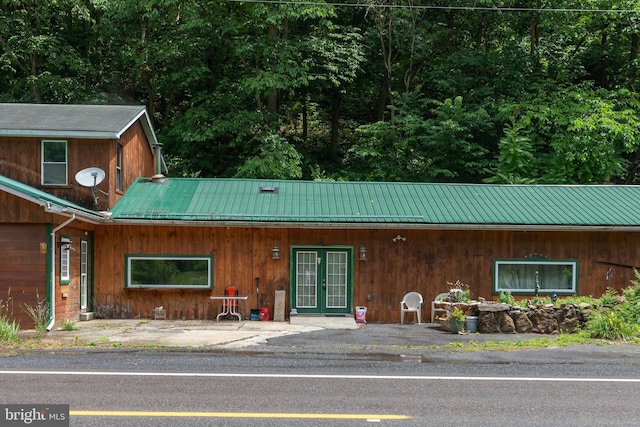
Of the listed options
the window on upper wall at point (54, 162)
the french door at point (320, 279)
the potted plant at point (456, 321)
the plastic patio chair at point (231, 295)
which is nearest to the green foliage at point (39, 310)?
the window on upper wall at point (54, 162)

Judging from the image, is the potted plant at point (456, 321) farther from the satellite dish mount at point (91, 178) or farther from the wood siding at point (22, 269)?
the satellite dish mount at point (91, 178)

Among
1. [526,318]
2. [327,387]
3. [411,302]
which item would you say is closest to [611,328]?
[526,318]

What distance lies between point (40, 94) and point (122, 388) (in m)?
24.0

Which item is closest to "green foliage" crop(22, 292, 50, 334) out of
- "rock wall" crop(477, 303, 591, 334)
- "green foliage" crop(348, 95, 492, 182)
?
"rock wall" crop(477, 303, 591, 334)

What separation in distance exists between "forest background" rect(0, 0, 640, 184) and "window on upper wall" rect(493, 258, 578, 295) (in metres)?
7.30

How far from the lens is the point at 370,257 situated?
17297 millimetres

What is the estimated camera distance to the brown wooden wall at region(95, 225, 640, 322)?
1702 centimetres

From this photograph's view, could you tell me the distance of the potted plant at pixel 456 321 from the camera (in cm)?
1438

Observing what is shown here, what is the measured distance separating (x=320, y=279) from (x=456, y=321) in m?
4.15

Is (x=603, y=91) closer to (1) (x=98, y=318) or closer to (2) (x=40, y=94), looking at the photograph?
(1) (x=98, y=318)

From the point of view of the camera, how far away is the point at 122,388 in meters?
7.78

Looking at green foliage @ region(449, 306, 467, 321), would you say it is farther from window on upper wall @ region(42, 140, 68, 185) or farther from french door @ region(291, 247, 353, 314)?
window on upper wall @ region(42, 140, 68, 185)

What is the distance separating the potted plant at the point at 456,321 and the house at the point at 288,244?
2818 mm

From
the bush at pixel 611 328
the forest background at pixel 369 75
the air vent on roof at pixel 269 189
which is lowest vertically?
the bush at pixel 611 328
